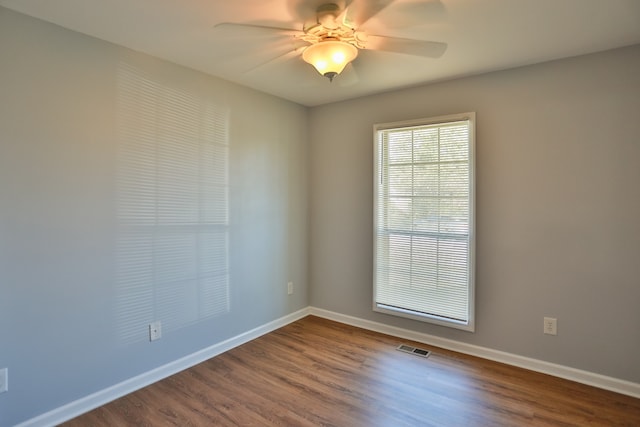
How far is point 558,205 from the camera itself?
102 inches

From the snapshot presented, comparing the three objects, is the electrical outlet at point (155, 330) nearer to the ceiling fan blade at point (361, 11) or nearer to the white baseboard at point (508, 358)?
the white baseboard at point (508, 358)

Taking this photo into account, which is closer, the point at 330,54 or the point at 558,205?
the point at 330,54

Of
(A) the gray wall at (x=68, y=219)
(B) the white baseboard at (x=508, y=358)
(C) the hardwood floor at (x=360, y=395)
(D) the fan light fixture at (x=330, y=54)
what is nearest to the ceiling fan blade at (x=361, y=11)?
(D) the fan light fixture at (x=330, y=54)

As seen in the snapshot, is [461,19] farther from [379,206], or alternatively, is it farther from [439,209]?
[379,206]

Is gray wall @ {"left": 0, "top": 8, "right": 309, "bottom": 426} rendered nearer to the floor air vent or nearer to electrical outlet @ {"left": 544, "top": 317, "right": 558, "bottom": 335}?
the floor air vent

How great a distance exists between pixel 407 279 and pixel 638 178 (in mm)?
1831

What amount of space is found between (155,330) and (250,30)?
7.23 ft

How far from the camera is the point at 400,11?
Answer: 6.17 ft

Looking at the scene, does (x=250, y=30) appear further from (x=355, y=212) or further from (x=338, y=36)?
(x=355, y=212)

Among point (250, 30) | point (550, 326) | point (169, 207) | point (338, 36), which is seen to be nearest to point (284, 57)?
point (250, 30)

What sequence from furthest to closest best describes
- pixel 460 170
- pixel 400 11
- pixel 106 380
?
pixel 460 170 < pixel 106 380 < pixel 400 11

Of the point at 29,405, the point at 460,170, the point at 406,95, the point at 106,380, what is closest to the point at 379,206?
the point at 460,170

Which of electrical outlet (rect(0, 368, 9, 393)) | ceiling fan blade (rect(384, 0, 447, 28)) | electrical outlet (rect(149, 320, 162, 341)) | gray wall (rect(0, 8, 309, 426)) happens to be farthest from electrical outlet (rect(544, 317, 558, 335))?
electrical outlet (rect(0, 368, 9, 393))

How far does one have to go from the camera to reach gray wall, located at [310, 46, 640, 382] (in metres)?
2.38
